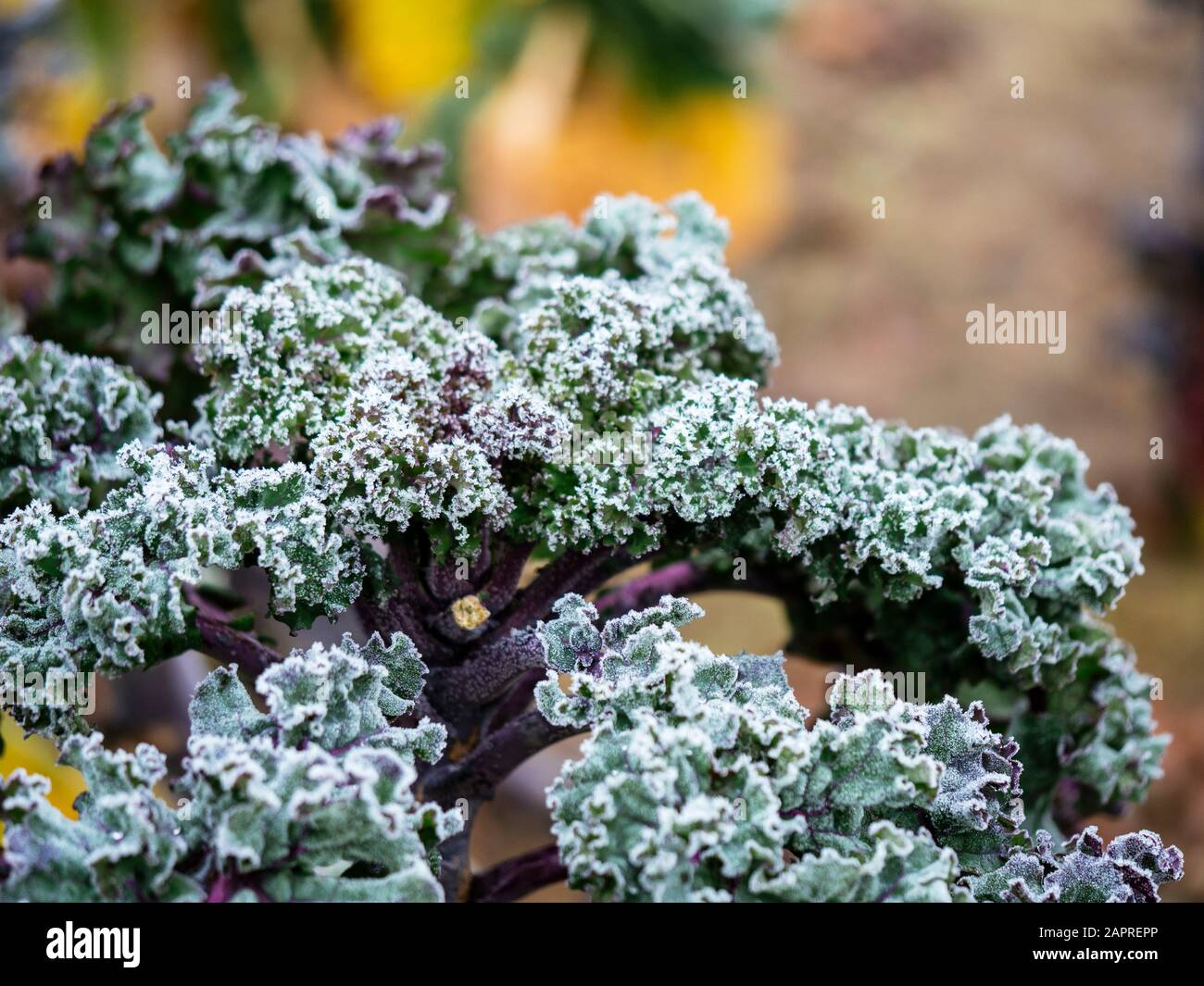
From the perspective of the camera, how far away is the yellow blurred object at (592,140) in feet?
17.6

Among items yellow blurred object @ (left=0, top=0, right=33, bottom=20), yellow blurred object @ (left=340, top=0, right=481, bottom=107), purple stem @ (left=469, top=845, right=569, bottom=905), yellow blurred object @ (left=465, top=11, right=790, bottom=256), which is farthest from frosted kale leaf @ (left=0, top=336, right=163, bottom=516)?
yellow blurred object @ (left=340, top=0, right=481, bottom=107)

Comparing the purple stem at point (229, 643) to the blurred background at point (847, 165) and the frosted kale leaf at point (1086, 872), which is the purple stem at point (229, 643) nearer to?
the frosted kale leaf at point (1086, 872)

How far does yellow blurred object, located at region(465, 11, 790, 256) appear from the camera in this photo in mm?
5359

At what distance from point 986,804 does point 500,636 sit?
1.75 feet

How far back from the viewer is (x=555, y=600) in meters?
1.38

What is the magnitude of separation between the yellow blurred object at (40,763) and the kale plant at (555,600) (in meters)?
1.01

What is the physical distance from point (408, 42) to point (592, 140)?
90 centimetres

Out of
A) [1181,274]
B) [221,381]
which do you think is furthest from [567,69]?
[221,381]

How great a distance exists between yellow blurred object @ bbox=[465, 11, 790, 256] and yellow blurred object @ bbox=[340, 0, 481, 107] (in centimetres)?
25

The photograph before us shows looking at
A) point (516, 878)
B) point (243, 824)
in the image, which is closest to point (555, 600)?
point (516, 878)
